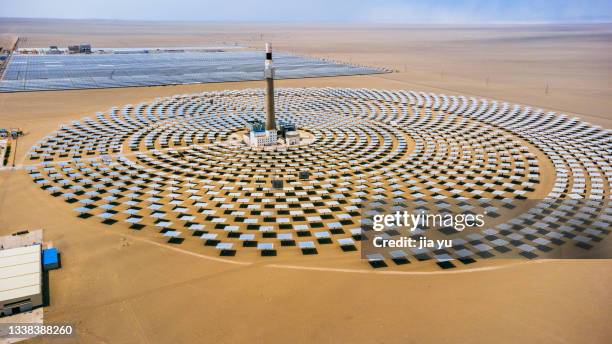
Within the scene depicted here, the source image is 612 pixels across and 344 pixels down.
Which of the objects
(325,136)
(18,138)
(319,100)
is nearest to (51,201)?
(18,138)

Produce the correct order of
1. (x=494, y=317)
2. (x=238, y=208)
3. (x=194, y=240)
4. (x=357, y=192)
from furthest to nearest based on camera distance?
(x=357, y=192), (x=238, y=208), (x=194, y=240), (x=494, y=317)

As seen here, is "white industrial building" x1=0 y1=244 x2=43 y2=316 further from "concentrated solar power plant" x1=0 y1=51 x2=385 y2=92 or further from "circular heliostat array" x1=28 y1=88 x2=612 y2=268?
"concentrated solar power plant" x1=0 y1=51 x2=385 y2=92

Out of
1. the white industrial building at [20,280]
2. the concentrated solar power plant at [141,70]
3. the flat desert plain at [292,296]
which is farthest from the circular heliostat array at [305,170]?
the concentrated solar power plant at [141,70]

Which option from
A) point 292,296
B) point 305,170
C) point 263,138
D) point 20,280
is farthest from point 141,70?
point 292,296

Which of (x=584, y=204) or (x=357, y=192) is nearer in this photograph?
(x=584, y=204)

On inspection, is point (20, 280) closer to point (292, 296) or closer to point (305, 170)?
point (292, 296)

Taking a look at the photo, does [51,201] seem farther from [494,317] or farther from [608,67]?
[608,67]

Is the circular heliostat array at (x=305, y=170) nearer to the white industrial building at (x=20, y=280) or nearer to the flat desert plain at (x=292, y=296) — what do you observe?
the flat desert plain at (x=292, y=296)
